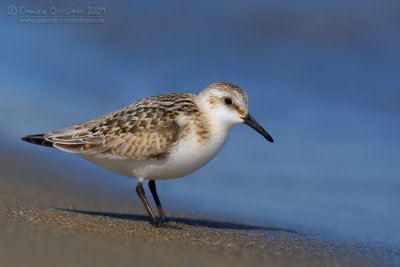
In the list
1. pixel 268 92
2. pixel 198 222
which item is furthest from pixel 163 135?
pixel 268 92

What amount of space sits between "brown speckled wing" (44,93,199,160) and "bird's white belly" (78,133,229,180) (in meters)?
0.10

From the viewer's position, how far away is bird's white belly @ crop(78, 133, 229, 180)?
652 centimetres

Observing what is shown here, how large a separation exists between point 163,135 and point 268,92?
26.9ft

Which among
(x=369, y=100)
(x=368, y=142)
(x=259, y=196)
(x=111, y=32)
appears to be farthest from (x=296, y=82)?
(x=111, y=32)

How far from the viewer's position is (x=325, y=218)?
8.60 meters

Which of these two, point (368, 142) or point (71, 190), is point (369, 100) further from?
point (71, 190)

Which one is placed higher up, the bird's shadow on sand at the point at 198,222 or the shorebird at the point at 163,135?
the shorebird at the point at 163,135

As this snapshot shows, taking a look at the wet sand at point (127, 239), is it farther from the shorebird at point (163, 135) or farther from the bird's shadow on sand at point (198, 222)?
the shorebird at point (163, 135)

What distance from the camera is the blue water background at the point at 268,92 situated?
9430 millimetres

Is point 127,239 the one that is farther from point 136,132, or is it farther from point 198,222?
point 198,222

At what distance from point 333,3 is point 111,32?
7499 millimetres

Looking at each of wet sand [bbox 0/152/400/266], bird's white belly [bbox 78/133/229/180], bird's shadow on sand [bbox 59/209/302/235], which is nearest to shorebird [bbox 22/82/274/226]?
bird's white belly [bbox 78/133/229/180]

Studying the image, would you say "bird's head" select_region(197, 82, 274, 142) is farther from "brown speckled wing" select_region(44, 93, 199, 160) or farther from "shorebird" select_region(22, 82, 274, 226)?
"brown speckled wing" select_region(44, 93, 199, 160)

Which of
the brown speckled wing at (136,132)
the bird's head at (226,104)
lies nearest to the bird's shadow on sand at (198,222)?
the brown speckled wing at (136,132)
